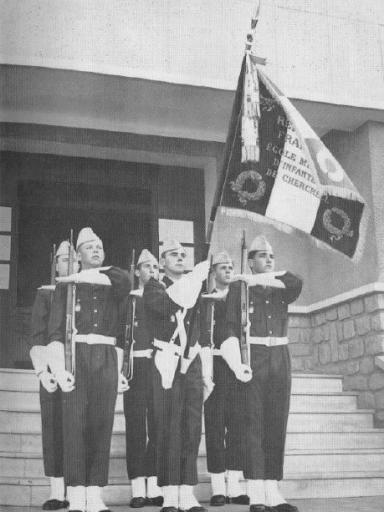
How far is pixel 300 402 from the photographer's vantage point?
6.16 metres

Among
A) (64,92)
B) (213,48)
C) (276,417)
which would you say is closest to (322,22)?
(213,48)

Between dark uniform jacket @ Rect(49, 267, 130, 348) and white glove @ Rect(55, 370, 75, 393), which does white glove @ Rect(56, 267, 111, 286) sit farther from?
white glove @ Rect(55, 370, 75, 393)

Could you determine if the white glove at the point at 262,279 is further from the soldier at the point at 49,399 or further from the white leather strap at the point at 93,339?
the soldier at the point at 49,399

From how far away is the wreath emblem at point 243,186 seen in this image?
463 centimetres

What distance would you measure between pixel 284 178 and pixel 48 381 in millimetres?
1853

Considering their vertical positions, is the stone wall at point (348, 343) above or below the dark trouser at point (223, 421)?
above

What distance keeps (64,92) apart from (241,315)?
277cm

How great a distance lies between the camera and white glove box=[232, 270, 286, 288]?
4.93 metres

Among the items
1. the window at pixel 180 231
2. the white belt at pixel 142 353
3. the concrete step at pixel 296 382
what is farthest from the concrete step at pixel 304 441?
the window at pixel 180 231

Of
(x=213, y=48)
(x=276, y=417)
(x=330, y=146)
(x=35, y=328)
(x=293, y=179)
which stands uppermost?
(x=213, y=48)

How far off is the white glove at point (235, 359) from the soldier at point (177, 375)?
201 mm

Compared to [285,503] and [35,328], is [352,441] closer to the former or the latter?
[285,503]

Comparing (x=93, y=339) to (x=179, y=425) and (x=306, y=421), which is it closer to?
(x=179, y=425)

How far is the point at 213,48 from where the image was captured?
255 inches
